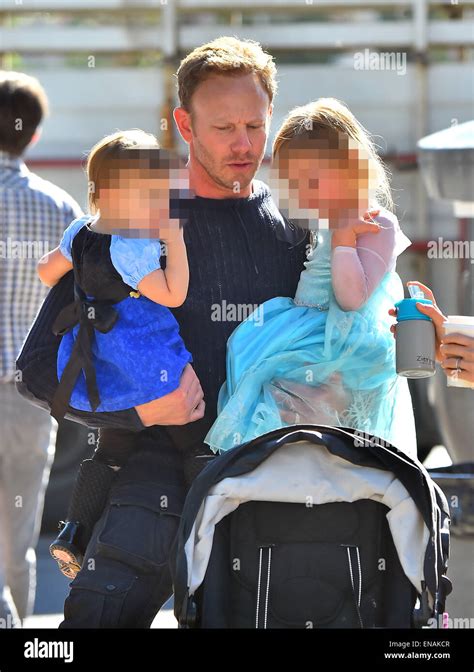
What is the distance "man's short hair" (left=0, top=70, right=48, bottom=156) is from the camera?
14.6 feet

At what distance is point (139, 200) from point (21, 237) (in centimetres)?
174

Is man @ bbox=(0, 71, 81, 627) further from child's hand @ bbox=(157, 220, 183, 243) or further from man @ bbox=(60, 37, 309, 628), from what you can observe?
child's hand @ bbox=(157, 220, 183, 243)

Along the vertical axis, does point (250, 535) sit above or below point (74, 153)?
below

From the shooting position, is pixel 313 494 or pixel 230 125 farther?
pixel 230 125

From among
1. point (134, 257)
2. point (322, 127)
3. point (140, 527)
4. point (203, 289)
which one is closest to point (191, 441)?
point (140, 527)

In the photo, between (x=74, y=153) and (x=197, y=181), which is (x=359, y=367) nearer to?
(x=197, y=181)

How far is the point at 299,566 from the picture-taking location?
8.43ft

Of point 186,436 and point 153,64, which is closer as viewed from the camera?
point 186,436

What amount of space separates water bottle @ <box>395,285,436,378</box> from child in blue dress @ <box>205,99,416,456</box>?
4.8 inches

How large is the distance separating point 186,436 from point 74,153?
394 centimetres

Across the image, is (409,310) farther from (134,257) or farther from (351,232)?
(134,257)

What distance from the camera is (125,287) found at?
284cm

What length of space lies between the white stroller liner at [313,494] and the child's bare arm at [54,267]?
0.72 m
